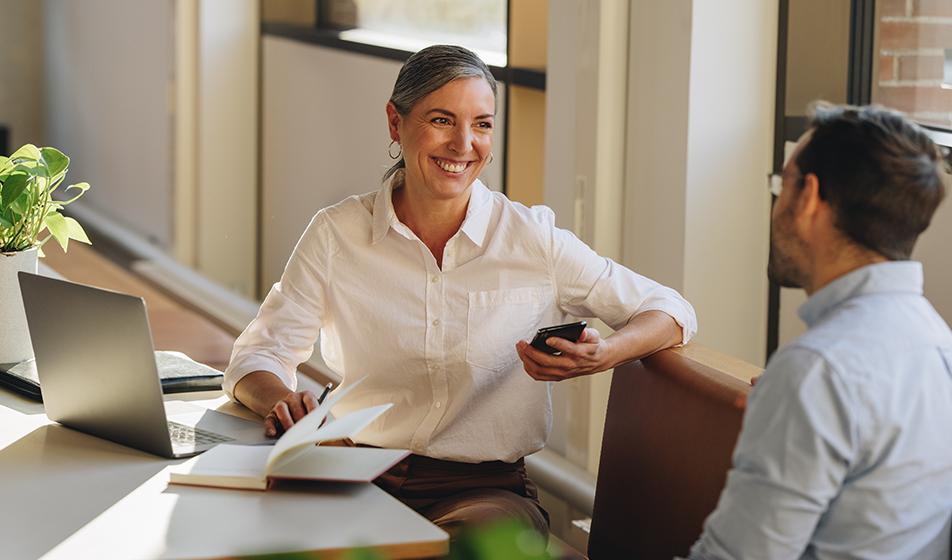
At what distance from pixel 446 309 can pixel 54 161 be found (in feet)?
2.60

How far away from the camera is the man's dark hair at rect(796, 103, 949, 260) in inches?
58.7

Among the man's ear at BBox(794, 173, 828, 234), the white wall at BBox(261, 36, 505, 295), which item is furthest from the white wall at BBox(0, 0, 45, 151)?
the man's ear at BBox(794, 173, 828, 234)

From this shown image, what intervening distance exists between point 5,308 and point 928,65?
6.76 feet

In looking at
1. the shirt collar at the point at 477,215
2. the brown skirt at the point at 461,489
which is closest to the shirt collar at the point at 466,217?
the shirt collar at the point at 477,215

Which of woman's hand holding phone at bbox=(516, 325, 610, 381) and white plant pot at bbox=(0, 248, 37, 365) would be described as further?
white plant pot at bbox=(0, 248, 37, 365)

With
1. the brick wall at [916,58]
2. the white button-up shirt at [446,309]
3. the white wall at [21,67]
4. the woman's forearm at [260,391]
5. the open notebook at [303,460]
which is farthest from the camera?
the white wall at [21,67]

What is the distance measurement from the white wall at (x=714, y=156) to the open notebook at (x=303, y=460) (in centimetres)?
166

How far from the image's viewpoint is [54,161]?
7.91ft

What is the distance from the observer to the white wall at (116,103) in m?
7.32

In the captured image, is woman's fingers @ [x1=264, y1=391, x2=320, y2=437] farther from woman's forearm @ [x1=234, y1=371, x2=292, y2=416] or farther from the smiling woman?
the smiling woman

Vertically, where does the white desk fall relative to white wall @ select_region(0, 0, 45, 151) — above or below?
below

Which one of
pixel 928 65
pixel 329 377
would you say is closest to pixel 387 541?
pixel 928 65

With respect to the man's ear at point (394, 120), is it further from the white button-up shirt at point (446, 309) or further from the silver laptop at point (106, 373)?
the silver laptop at point (106, 373)

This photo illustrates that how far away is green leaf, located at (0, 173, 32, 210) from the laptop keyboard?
0.59m
